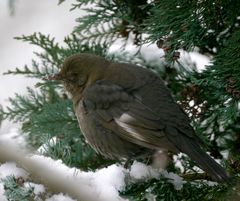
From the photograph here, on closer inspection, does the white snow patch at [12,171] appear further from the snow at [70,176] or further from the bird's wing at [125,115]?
the bird's wing at [125,115]

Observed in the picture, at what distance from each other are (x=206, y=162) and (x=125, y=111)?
2.38 ft

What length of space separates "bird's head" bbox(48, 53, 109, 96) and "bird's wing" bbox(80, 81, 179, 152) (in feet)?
0.36

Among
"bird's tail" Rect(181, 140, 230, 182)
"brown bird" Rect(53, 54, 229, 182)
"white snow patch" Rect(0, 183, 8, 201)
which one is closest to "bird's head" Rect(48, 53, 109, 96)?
"brown bird" Rect(53, 54, 229, 182)

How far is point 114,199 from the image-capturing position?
2.90 metres

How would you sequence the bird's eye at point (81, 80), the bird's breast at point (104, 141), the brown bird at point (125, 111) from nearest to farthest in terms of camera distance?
the brown bird at point (125, 111) → the bird's breast at point (104, 141) → the bird's eye at point (81, 80)

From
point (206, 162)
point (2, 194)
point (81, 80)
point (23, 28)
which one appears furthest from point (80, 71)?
point (23, 28)

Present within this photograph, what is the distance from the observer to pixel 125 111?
Result: 12.4 ft

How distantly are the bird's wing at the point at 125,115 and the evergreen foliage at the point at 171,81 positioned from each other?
9.1 inches

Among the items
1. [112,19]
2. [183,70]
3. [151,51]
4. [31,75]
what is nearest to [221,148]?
[183,70]

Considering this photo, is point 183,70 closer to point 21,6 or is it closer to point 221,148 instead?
point 221,148

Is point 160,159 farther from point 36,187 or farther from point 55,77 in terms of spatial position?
point 36,187

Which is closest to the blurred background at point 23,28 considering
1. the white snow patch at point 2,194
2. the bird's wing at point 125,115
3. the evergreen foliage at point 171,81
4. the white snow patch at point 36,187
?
the evergreen foliage at point 171,81

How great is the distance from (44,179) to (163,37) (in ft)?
5.77

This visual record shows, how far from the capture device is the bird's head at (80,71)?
4.15 meters
